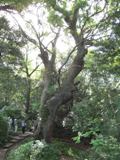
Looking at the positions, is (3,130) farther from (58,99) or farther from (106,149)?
(106,149)

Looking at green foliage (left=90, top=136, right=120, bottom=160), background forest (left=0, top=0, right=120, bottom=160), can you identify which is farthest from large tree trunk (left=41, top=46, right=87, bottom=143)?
green foliage (left=90, top=136, right=120, bottom=160)

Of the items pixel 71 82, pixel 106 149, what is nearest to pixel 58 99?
pixel 71 82

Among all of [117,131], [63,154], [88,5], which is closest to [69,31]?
[88,5]

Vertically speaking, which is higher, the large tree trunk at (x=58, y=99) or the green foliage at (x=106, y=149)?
the large tree trunk at (x=58, y=99)

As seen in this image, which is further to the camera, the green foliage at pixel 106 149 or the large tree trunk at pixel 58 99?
the large tree trunk at pixel 58 99

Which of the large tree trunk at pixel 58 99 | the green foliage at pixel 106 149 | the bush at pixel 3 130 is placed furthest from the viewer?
the bush at pixel 3 130

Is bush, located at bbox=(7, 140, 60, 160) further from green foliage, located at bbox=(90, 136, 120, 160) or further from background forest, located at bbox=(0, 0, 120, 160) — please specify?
green foliage, located at bbox=(90, 136, 120, 160)

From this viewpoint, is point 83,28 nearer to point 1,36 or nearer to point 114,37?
point 114,37

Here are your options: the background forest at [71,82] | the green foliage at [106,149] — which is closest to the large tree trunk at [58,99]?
the background forest at [71,82]

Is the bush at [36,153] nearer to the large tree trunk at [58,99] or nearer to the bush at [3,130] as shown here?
the large tree trunk at [58,99]

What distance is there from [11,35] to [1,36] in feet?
2.07

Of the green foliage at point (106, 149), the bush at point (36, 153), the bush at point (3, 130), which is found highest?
the bush at point (3, 130)

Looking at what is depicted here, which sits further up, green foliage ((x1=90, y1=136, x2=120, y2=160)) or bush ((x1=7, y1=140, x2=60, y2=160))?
bush ((x1=7, y1=140, x2=60, y2=160))

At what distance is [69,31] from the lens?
59.2 ft
